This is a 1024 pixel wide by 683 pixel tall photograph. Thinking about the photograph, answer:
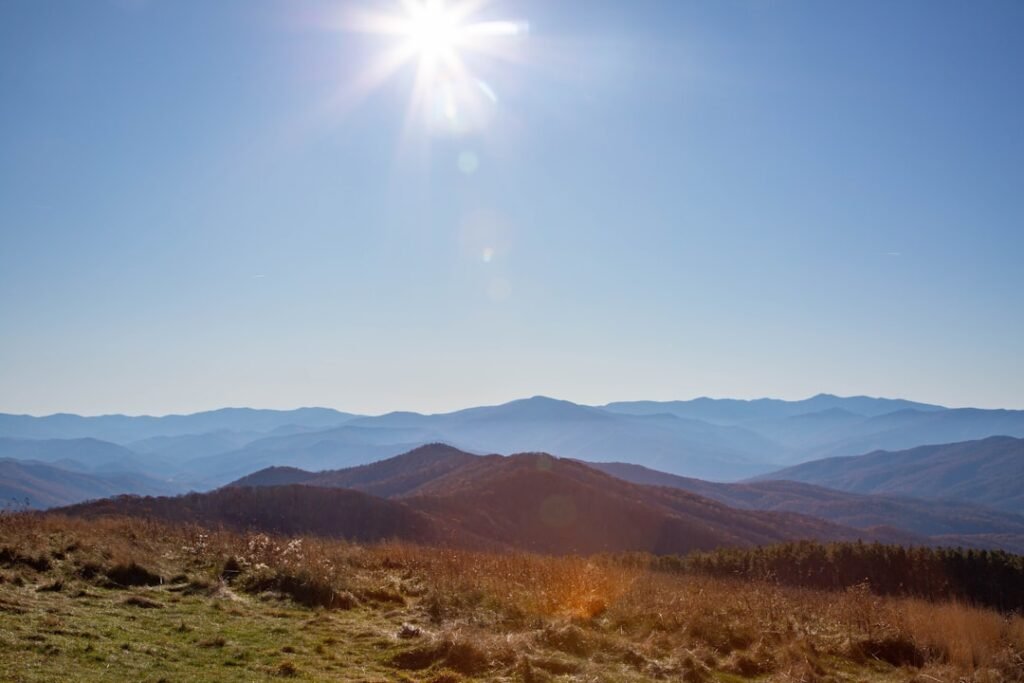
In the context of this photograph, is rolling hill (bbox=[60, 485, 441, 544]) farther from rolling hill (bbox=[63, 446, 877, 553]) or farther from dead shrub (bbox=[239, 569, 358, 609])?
dead shrub (bbox=[239, 569, 358, 609])

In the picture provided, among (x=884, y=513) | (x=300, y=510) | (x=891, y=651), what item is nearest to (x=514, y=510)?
(x=300, y=510)

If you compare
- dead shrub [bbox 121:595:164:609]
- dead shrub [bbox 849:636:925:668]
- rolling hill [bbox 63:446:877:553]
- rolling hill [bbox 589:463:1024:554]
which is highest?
dead shrub [bbox 121:595:164:609]

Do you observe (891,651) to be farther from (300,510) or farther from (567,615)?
(300,510)

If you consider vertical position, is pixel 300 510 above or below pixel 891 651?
below

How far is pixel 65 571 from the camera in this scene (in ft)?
31.1

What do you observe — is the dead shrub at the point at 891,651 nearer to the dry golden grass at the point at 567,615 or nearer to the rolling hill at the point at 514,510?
the dry golden grass at the point at 567,615

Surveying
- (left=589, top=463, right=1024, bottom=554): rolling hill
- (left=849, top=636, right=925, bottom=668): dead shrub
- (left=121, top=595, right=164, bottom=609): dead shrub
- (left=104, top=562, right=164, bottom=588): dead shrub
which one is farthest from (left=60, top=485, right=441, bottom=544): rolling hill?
→ (left=589, top=463, right=1024, bottom=554): rolling hill

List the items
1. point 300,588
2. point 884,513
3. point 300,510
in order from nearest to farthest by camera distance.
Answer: point 300,588 → point 300,510 → point 884,513

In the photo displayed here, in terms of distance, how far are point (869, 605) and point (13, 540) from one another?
45.4ft

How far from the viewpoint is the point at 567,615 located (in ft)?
31.1

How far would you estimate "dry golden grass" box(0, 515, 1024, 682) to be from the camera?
7551mm

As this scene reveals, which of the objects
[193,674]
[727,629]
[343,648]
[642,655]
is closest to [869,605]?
[727,629]

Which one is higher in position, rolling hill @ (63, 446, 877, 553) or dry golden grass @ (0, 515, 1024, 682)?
dry golden grass @ (0, 515, 1024, 682)

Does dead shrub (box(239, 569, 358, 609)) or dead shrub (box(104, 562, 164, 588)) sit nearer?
dead shrub (box(104, 562, 164, 588))
